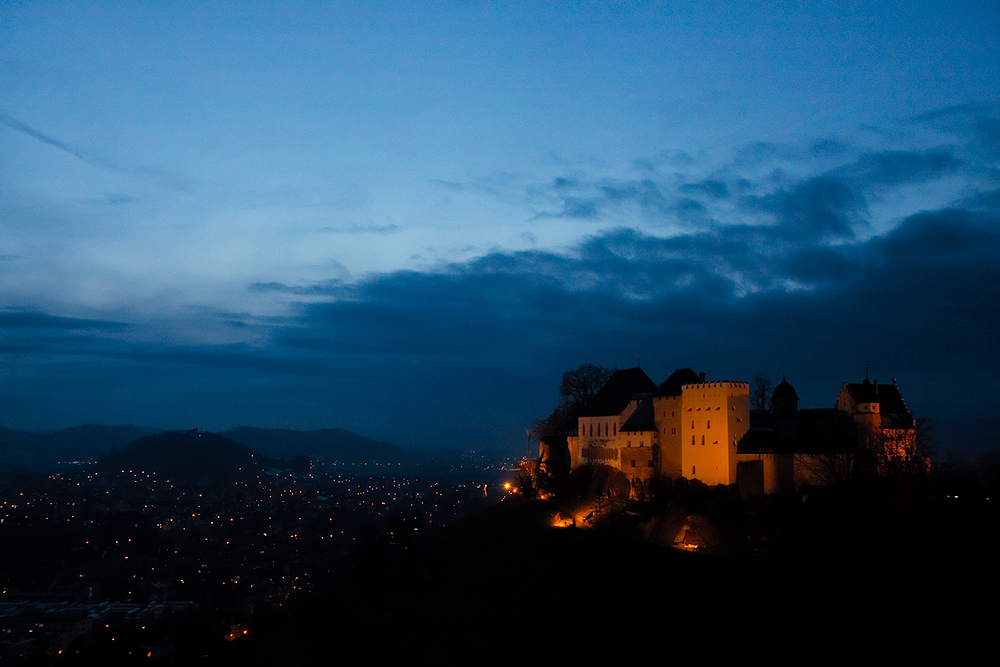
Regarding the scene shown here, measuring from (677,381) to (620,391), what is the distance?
686 cm

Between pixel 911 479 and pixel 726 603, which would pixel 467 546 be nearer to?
pixel 726 603

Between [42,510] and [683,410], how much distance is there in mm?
138080

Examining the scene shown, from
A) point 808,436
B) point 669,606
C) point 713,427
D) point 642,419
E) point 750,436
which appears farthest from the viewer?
point 642,419

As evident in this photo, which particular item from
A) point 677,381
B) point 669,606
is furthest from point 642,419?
point 669,606

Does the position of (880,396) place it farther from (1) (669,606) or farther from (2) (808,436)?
(1) (669,606)

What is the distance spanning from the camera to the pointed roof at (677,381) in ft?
163

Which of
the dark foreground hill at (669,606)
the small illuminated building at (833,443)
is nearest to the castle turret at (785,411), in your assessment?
the small illuminated building at (833,443)

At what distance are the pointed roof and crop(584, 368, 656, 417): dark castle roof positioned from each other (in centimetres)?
413

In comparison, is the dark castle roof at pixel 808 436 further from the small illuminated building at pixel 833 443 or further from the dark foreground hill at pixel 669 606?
the dark foreground hill at pixel 669 606

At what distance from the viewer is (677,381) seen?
164 feet

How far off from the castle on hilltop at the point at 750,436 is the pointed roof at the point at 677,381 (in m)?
0.07

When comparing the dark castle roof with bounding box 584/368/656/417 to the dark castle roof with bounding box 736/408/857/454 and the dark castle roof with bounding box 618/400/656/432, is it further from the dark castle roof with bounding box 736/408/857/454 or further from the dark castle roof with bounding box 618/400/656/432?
the dark castle roof with bounding box 736/408/857/454

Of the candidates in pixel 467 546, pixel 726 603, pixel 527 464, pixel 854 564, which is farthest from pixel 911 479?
pixel 527 464

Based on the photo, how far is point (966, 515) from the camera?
37.0m
